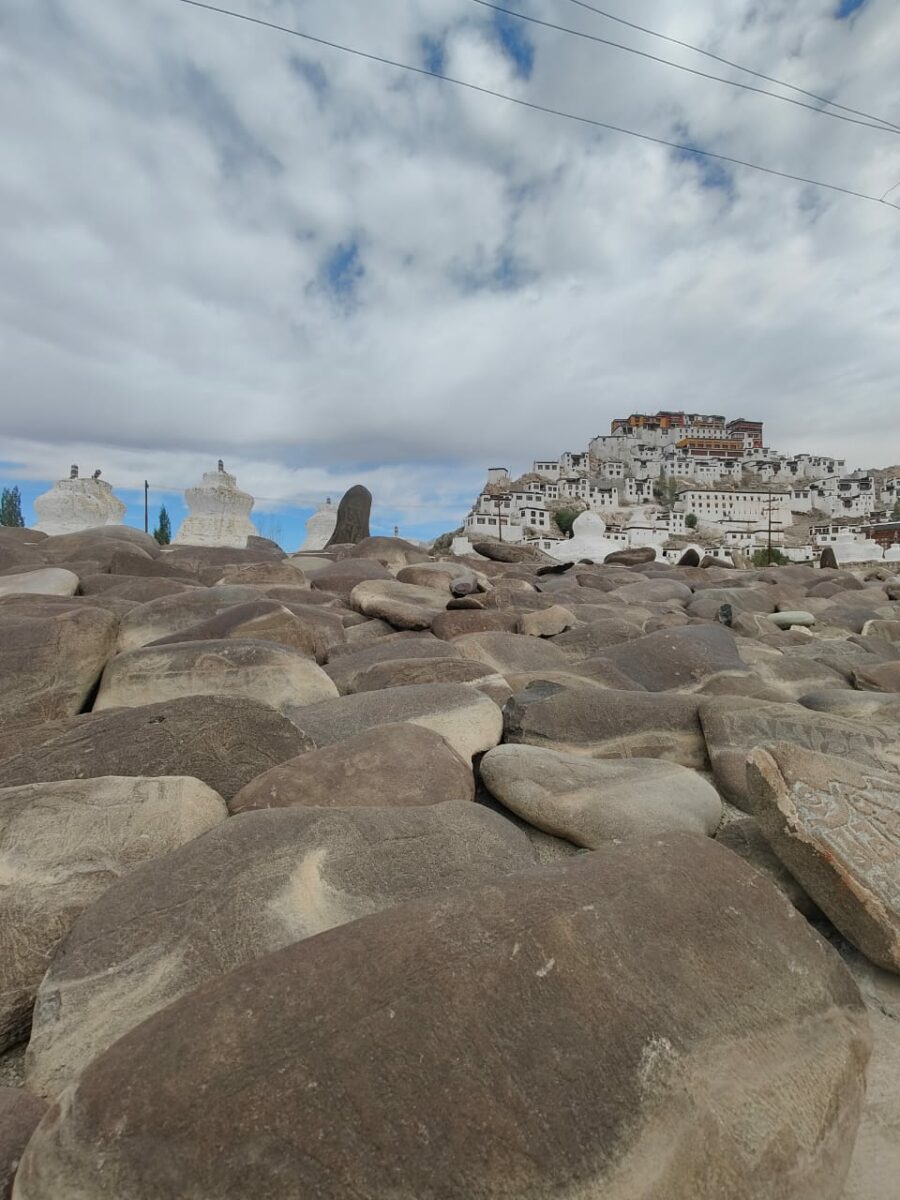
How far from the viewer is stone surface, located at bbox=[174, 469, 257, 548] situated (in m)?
19.5

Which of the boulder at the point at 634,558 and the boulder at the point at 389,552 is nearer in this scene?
the boulder at the point at 389,552

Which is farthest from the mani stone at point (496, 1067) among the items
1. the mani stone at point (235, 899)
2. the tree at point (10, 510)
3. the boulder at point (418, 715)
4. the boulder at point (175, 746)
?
the tree at point (10, 510)

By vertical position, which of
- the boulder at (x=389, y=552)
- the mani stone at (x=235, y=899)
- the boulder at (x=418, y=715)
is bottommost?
the mani stone at (x=235, y=899)

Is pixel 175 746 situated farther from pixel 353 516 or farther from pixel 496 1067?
pixel 353 516

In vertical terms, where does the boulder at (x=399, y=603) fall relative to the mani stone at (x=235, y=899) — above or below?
above

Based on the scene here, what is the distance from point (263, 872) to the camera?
205cm

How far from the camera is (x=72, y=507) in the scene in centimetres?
1802

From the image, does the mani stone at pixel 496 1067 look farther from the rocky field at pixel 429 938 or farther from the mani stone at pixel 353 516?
the mani stone at pixel 353 516

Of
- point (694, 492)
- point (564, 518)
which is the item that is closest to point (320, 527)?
point (564, 518)

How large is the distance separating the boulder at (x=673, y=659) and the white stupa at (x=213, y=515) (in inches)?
633

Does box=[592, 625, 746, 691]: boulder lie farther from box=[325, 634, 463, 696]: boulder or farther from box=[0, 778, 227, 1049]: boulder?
box=[0, 778, 227, 1049]: boulder

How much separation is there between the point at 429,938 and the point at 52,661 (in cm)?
320

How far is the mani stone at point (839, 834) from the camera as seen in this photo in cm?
206

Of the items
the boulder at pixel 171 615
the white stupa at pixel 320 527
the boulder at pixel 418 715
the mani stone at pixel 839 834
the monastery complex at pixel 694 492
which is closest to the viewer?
the mani stone at pixel 839 834
